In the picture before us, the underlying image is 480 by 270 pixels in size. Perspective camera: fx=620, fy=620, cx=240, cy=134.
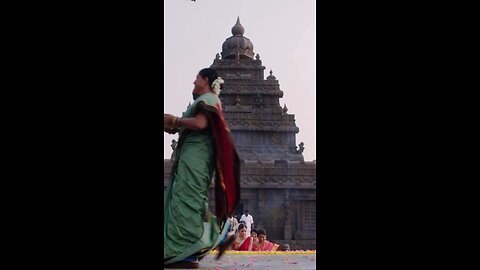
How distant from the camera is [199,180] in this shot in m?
5.71

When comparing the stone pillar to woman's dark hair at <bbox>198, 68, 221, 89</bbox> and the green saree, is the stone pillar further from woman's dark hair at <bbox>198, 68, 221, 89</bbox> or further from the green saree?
woman's dark hair at <bbox>198, 68, 221, 89</bbox>

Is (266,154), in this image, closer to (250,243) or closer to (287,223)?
(287,223)

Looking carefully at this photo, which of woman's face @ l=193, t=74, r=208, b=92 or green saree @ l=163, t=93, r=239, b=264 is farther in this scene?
woman's face @ l=193, t=74, r=208, b=92

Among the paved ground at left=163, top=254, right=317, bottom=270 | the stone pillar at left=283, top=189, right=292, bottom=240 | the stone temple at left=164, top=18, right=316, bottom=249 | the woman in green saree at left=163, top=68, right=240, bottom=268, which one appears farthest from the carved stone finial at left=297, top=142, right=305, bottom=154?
the woman in green saree at left=163, top=68, right=240, bottom=268

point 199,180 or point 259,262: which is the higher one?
point 199,180

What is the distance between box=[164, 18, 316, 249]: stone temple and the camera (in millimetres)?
20312

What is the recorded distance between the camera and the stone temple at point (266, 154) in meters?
20.3

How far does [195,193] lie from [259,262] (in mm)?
1303

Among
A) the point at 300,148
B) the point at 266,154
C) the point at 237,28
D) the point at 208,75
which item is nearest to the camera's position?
the point at 208,75

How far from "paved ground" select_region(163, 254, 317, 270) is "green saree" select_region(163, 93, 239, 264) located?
31cm

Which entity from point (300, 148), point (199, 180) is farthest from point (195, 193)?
point (300, 148)

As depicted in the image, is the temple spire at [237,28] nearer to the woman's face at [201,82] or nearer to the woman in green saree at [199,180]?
the woman's face at [201,82]
